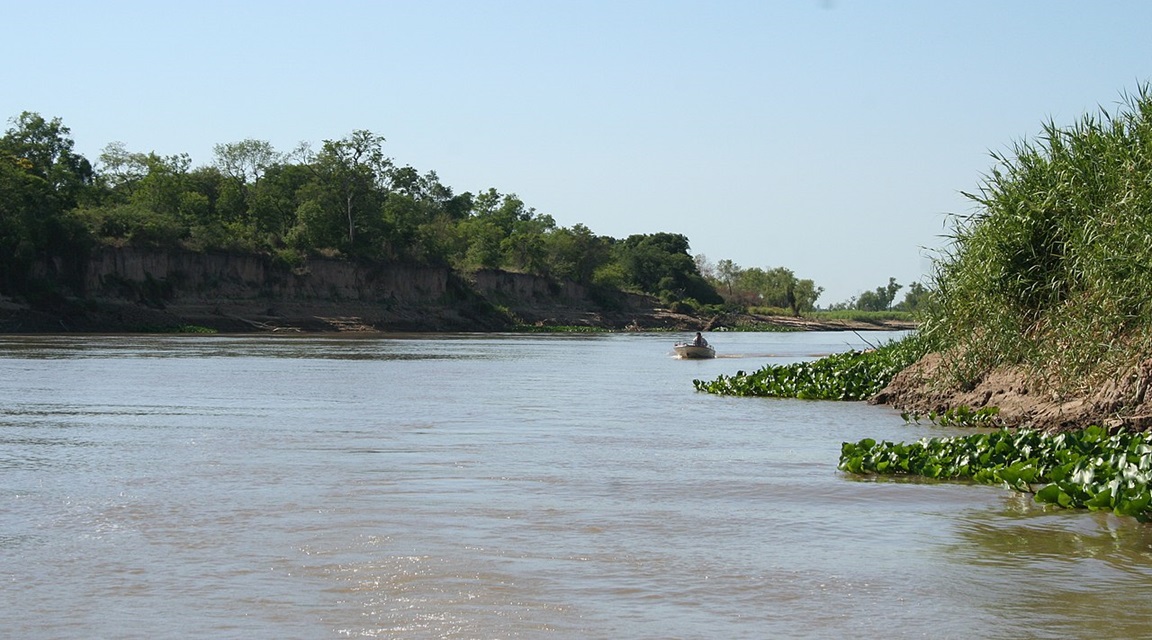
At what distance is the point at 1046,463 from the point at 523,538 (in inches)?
211

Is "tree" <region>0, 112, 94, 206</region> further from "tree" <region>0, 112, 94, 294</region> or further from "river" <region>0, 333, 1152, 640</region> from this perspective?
"river" <region>0, 333, 1152, 640</region>

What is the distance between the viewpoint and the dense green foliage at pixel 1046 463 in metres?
9.80

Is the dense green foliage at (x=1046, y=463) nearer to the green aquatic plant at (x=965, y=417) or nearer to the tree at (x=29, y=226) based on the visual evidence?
the green aquatic plant at (x=965, y=417)

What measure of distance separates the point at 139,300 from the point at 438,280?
2631 centimetres

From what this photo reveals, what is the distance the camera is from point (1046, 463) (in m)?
11.6

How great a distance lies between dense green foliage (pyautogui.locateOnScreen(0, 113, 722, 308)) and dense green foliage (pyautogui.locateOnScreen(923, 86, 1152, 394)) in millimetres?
59746

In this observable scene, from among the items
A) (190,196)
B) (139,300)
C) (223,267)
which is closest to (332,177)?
(190,196)

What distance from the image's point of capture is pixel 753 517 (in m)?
10.6

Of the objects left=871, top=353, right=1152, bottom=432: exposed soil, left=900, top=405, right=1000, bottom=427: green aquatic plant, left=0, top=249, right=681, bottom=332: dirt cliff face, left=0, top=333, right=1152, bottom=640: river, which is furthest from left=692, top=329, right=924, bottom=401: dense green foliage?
left=0, top=249, right=681, bottom=332: dirt cliff face

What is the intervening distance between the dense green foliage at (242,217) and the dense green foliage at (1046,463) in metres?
62.7

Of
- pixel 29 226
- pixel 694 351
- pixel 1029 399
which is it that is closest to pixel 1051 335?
pixel 1029 399

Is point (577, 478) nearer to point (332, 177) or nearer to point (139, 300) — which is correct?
point (139, 300)

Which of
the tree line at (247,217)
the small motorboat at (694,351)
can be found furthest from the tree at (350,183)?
the small motorboat at (694,351)

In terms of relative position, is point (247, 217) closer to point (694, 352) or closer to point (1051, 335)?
point (694, 352)
